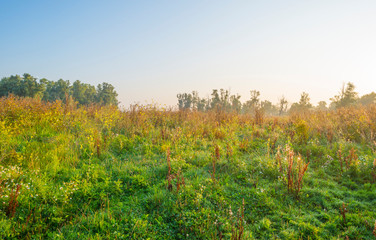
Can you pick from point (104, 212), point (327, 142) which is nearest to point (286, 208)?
point (104, 212)

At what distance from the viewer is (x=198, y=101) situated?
203 feet

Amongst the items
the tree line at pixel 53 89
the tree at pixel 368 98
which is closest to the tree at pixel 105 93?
the tree line at pixel 53 89

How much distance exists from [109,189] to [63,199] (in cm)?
79

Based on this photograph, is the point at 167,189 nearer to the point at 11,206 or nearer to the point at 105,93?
the point at 11,206

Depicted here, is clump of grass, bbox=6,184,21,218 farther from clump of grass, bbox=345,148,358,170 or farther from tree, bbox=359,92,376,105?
tree, bbox=359,92,376,105

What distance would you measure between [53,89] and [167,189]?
201 ft

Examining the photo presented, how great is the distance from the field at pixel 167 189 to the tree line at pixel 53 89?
1176 cm

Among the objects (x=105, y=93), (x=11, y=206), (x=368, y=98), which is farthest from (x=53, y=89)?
(x=368, y=98)

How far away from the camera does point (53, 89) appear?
52625 millimetres

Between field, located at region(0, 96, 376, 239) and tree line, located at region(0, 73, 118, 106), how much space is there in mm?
11761

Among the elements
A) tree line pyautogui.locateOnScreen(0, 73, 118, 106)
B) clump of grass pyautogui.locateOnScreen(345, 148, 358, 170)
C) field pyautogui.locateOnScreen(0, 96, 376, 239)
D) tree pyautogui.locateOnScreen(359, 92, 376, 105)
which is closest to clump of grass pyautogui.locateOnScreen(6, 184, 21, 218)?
field pyautogui.locateOnScreen(0, 96, 376, 239)

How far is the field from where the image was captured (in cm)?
297

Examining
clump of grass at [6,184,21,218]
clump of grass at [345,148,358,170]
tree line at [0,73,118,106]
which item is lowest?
clump of grass at [6,184,21,218]

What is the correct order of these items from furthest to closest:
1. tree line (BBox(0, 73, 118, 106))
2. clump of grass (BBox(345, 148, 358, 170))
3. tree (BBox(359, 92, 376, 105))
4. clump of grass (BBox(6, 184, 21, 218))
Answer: tree (BBox(359, 92, 376, 105)), tree line (BBox(0, 73, 118, 106)), clump of grass (BBox(345, 148, 358, 170)), clump of grass (BBox(6, 184, 21, 218))
